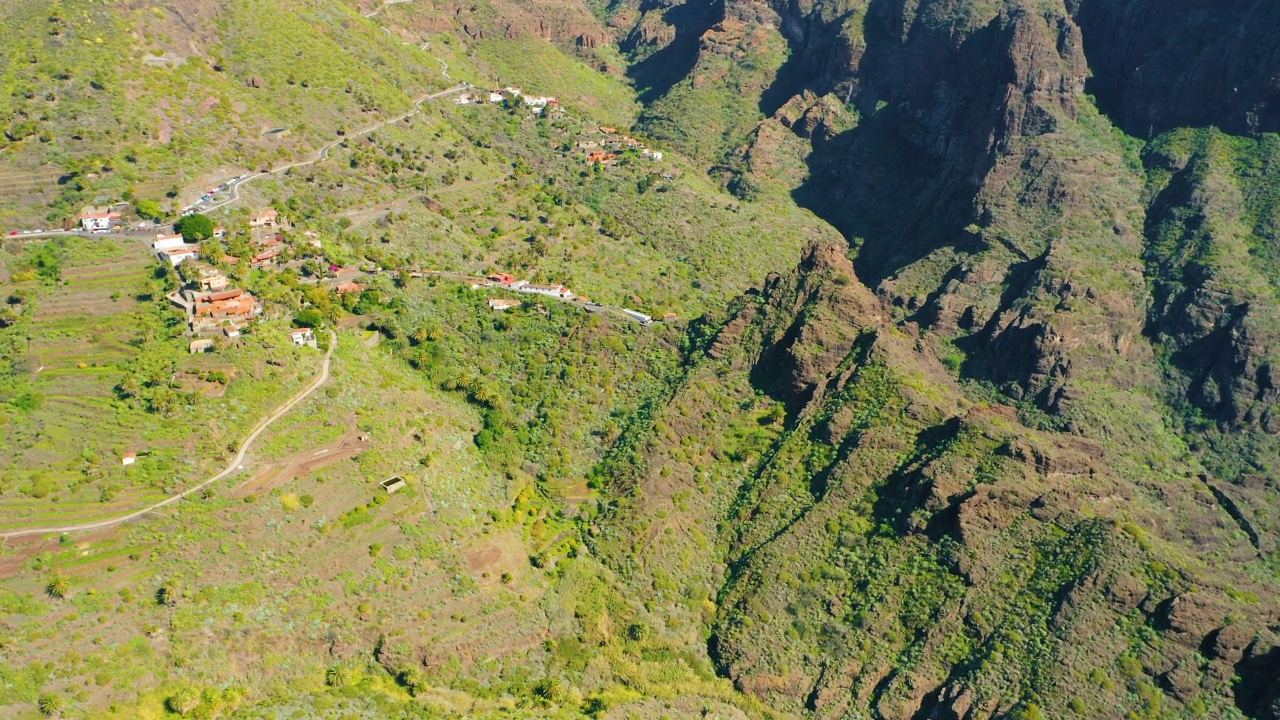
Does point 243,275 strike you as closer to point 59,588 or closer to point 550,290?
point 550,290

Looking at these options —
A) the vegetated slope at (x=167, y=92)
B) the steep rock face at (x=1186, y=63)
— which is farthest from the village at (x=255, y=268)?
the steep rock face at (x=1186, y=63)

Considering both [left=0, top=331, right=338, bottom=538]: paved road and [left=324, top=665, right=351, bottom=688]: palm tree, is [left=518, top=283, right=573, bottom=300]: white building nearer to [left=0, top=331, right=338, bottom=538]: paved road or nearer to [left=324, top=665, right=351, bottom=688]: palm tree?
[left=0, top=331, right=338, bottom=538]: paved road

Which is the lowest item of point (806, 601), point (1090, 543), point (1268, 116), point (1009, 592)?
point (806, 601)

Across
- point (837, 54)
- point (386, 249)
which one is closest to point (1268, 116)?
point (837, 54)

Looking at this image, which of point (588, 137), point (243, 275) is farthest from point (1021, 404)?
point (588, 137)


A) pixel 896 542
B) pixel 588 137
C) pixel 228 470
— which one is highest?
pixel 588 137

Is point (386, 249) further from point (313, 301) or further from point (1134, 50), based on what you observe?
point (1134, 50)

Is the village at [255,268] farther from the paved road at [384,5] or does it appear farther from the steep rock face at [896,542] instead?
the paved road at [384,5]
